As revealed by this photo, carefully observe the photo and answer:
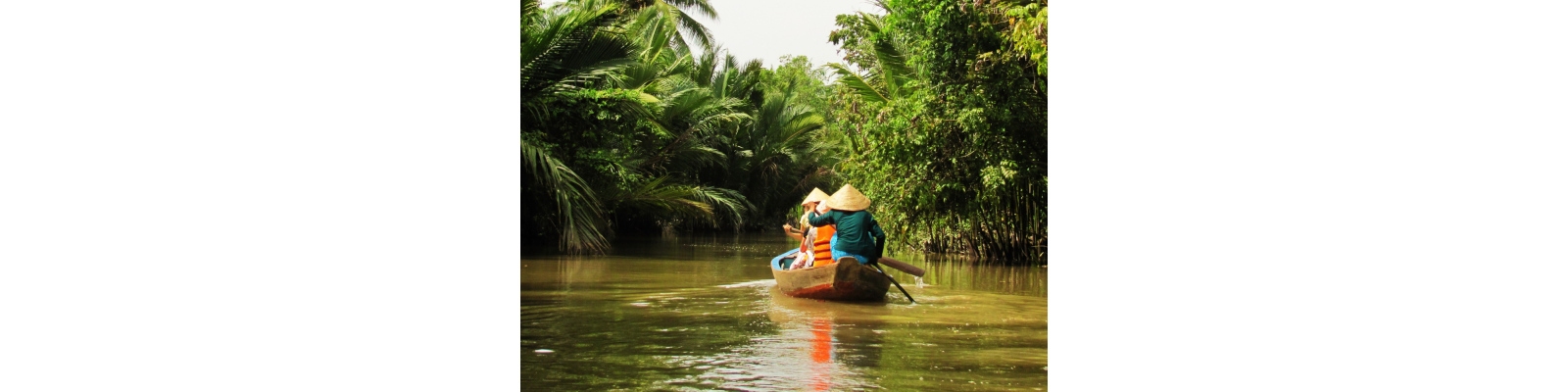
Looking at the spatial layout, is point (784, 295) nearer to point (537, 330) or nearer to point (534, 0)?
point (537, 330)

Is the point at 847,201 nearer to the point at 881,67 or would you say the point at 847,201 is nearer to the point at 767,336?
the point at 767,336

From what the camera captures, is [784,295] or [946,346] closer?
[946,346]

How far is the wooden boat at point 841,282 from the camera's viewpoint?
6.52 m

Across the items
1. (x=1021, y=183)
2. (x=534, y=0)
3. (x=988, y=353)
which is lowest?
(x=988, y=353)

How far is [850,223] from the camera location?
6.85 m

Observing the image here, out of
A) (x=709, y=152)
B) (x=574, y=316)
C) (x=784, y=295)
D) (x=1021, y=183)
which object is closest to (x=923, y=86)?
(x=1021, y=183)

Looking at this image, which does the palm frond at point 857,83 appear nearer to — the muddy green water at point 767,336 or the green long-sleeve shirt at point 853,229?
the muddy green water at point 767,336

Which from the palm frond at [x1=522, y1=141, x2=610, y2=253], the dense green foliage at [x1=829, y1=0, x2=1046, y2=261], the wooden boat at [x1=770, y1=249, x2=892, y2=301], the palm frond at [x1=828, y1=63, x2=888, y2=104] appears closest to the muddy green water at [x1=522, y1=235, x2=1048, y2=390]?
the wooden boat at [x1=770, y1=249, x2=892, y2=301]

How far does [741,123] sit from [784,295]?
45.6 feet

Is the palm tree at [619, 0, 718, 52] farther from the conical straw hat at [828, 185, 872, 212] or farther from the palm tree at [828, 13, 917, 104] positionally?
the conical straw hat at [828, 185, 872, 212]

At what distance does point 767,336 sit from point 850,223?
190 centimetres

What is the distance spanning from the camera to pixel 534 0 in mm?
10266

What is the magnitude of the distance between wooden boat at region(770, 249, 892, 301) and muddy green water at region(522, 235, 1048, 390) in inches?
2.8

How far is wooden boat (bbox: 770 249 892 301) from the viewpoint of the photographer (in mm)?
6516
